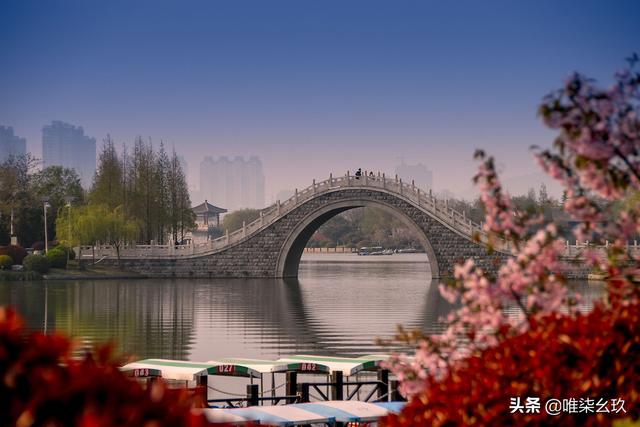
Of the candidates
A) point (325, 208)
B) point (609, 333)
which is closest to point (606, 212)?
point (609, 333)

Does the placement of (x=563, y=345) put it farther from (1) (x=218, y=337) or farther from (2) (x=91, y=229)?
(2) (x=91, y=229)

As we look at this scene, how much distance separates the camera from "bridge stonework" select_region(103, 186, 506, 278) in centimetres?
4253

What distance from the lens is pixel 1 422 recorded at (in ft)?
10.6

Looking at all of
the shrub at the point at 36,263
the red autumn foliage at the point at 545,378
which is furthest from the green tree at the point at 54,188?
the red autumn foliage at the point at 545,378

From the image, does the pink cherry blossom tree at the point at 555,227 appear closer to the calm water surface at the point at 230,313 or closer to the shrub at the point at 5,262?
the calm water surface at the point at 230,313

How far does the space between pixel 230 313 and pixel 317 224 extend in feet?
59.9

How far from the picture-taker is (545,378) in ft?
15.6

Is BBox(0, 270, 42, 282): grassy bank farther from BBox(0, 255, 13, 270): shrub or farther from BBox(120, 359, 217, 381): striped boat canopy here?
BBox(120, 359, 217, 381): striped boat canopy

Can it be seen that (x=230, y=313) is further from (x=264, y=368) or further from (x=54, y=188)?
(x=54, y=188)

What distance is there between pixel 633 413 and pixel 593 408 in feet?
0.63

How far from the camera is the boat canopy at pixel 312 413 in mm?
9227

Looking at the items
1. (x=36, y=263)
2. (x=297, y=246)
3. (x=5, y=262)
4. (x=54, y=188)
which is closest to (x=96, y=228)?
(x=36, y=263)

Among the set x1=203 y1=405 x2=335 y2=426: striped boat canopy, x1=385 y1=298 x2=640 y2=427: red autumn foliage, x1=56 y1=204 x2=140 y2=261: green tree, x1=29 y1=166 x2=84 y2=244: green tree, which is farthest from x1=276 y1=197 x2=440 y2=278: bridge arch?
x1=385 y1=298 x2=640 y2=427: red autumn foliage

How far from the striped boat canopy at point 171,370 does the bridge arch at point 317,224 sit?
102 feet
